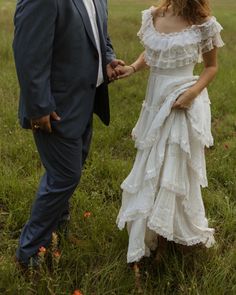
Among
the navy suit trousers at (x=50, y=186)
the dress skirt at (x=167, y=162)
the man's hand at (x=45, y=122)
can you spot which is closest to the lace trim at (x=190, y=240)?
the dress skirt at (x=167, y=162)

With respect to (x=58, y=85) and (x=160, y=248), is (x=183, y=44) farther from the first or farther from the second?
(x=160, y=248)

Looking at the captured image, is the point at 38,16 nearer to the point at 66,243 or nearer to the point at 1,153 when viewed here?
the point at 66,243

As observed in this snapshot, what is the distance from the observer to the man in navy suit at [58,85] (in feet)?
9.18

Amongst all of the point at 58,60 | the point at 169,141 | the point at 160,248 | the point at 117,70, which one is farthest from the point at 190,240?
the point at 58,60

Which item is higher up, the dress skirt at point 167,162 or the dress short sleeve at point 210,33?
the dress short sleeve at point 210,33

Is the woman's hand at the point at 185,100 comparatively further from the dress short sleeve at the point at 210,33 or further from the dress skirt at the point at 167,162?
the dress short sleeve at the point at 210,33

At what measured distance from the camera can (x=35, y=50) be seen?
2797mm

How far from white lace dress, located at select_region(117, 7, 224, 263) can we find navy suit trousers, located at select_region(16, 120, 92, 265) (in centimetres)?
→ 41

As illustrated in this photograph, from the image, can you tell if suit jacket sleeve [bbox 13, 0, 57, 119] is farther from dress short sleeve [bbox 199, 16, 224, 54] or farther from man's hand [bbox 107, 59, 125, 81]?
dress short sleeve [bbox 199, 16, 224, 54]

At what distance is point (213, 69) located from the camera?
3.21 m

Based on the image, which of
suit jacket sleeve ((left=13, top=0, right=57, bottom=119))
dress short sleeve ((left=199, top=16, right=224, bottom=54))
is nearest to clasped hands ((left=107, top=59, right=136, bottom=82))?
dress short sleeve ((left=199, top=16, right=224, bottom=54))

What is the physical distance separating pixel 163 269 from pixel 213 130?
2923mm

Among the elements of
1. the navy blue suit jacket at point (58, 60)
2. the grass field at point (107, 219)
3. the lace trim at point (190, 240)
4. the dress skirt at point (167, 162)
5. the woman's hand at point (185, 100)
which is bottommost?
the grass field at point (107, 219)

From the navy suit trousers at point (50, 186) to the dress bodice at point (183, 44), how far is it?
0.73 meters
